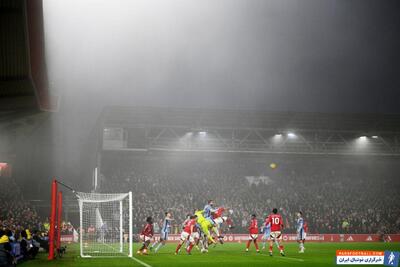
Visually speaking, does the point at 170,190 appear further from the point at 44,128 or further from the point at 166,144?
the point at 44,128

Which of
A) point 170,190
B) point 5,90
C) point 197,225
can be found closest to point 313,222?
point 170,190

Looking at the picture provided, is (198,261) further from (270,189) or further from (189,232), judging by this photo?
(270,189)

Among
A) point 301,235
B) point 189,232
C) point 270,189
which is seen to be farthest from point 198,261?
point 270,189

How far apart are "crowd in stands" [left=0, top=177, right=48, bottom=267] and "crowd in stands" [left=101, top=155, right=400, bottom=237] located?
8.90 meters

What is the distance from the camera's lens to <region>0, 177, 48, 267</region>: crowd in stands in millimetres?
18859

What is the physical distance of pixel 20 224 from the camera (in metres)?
34.0

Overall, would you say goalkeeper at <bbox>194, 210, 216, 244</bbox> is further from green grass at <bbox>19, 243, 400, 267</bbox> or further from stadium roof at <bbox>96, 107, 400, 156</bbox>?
stadium roof at <bbox>96, 107, 400, 156</bbox>

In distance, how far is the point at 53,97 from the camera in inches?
1054

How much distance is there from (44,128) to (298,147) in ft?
82.0

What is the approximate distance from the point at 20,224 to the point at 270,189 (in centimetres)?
2645

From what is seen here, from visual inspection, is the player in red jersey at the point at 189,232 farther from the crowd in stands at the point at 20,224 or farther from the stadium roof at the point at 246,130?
the stadium roof at the point at 246,130

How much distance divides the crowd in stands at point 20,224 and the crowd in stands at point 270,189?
29.2ft

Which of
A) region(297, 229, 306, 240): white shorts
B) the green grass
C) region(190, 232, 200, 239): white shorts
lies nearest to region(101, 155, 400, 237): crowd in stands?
region(297, 229, 306, 240): white shorts

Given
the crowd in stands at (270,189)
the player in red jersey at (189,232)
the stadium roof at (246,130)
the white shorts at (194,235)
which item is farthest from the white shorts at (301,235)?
the stadium roof at (246,130)
